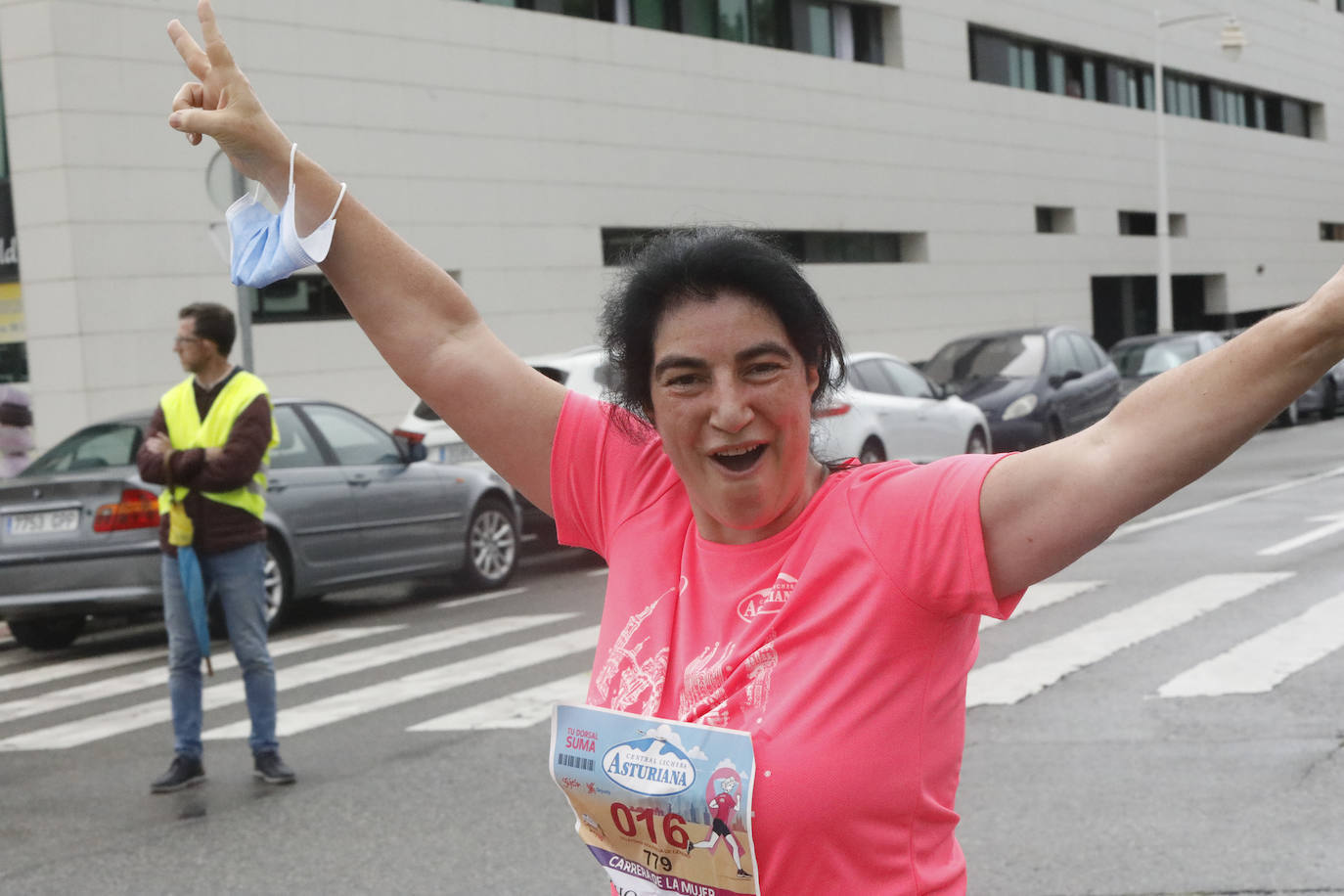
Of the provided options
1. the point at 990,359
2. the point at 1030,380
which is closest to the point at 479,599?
the point at 1030,380

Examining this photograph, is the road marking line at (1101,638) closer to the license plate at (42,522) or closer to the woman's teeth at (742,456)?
the woman's teeth at (742,456)

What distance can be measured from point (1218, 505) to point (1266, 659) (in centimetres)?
764

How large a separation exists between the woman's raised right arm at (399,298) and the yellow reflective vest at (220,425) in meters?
4.42

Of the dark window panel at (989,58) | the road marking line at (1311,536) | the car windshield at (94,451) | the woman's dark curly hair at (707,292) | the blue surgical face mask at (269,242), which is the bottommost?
the road marking line at (1311,536)

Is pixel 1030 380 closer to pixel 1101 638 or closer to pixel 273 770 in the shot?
pixel 1101 638

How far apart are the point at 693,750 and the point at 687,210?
963 inches

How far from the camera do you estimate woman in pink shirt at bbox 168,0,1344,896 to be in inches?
72.3

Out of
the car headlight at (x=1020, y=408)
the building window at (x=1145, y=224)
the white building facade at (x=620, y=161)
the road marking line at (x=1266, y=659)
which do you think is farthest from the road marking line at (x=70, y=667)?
the building window at (x=1145, y=224)

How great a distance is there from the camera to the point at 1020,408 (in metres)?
19.2

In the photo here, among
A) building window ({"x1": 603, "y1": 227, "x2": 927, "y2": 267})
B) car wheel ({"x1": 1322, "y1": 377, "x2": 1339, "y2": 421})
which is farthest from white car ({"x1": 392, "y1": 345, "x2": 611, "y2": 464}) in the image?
car wheel ({"x1": 1322, "y1": 377, "x2": 1339, "y2": 421})

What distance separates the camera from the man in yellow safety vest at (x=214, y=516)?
646 centimetres

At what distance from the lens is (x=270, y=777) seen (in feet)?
21.1

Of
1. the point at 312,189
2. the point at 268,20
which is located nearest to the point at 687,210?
the point at 268,20

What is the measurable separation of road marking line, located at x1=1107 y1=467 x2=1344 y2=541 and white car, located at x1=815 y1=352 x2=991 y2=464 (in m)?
2.75
